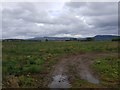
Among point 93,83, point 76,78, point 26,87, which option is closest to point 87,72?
point 76,78

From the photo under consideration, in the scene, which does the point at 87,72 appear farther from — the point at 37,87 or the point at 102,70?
the point at 37,87

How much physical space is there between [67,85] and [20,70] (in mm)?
4016

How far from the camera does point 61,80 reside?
12.1 m

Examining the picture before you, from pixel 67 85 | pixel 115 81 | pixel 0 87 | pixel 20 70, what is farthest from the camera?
pixel 20 70

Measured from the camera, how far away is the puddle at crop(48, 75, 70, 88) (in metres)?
10.8

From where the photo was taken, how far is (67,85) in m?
11.0

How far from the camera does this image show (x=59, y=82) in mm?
11625

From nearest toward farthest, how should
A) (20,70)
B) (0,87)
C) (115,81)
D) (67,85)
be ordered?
(0,87) < (67,85) < (115,81) < (20,70)

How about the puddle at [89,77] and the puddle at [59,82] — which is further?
the puddle at [89,77]

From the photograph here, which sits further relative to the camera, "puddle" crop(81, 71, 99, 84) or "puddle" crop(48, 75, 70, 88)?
"puddle" crop(81, 71, 99, 84)

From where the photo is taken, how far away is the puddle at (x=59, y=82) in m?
10.8

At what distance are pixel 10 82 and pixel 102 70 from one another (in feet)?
19.5

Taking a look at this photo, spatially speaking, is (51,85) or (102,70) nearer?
(51,85)

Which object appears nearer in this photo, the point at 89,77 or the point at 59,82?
the point at 59,82
